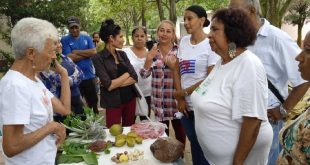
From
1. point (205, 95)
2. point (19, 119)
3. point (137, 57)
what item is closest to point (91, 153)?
point (19, 119)

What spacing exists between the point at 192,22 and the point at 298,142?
6.40ft

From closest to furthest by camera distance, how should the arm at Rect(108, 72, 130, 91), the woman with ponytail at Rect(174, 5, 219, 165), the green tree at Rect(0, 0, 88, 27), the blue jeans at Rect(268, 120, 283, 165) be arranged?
the blue jeans at Rect(268, 120, 283, 165), the woman with ponytail at Rect(174, 5, 219, 165), the arm at Rect(108, 72, 130, 91), the green tree at Rect(0, 0, 88, 27)

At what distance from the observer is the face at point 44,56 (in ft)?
6.07

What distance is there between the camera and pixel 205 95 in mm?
2086

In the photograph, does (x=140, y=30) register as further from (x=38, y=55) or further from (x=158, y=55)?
(x=38, y=55)

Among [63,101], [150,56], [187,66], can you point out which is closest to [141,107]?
[150,56]

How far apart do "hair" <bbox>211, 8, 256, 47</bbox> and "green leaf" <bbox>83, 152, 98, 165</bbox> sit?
1.35m

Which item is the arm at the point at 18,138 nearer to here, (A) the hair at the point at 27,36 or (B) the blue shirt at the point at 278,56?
(A) the hair at the point at 27,36

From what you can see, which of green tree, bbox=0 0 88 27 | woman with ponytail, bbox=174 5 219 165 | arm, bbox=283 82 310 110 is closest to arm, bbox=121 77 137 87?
woman with ponytail, bbox=174 5 219 165

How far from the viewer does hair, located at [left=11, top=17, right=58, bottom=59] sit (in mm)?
1791

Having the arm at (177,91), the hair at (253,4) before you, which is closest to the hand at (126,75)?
the arm at (177,91)

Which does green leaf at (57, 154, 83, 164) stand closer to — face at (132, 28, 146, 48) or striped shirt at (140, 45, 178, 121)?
striped shirt at (140, 45, 178, 121)

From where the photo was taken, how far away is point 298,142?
148 cm

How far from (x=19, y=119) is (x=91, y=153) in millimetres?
900
